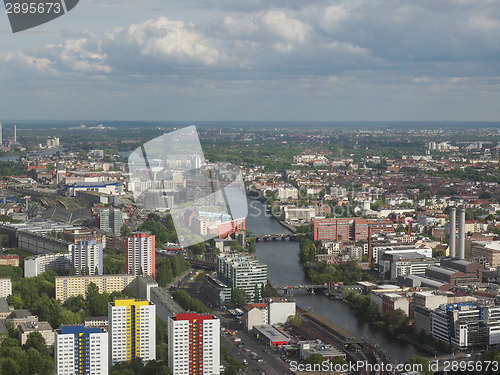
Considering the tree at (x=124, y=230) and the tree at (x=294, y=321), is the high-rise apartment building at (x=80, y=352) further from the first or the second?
the tree at (x=124, y=230)

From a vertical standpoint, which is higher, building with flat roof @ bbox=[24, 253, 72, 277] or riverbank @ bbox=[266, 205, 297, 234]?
building with flat roof @ bbox=[24, 253, 72, 277]

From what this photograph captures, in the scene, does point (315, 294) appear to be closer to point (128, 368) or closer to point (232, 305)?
point (232, 305)

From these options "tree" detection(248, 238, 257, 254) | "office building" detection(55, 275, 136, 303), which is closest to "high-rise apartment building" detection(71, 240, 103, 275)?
"office building" detection(55, 275, 136, 303)

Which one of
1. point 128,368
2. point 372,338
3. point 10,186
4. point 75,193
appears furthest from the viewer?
point 10,186

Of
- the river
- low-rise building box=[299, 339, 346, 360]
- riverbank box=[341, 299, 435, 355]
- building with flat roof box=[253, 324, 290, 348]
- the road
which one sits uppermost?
low-rise building box=[299, 339, 346, 360]

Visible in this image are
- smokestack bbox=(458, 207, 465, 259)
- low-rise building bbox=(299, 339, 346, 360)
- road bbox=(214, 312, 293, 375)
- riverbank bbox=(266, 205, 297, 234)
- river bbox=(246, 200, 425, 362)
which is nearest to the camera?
road bbox=(214, 312, 293, 375)

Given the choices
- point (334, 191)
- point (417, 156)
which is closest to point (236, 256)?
point (334, 191)

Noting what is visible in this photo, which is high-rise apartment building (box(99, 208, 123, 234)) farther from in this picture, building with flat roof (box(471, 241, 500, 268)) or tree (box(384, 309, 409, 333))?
tree (box(384, 309, 409, 333))
